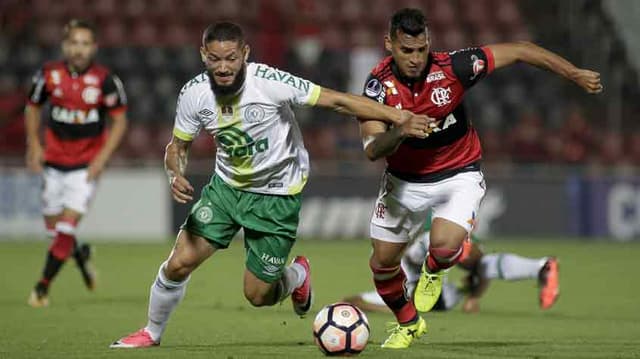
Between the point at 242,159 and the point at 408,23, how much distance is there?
1.19 metres

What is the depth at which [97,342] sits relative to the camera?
7734 millimetres

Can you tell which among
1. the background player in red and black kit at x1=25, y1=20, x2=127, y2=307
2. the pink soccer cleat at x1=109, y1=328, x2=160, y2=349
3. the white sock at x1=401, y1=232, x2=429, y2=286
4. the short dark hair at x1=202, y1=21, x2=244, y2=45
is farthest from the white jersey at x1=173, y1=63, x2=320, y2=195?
the background player in red and black kit at x1=25, y1=20, x2=127, y2=307

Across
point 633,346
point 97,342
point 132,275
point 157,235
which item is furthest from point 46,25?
point 633,346

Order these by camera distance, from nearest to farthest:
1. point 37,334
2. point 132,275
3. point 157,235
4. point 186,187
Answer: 1. point 186,187
2. point 37,334
3. point 132,275
4. point 157,235

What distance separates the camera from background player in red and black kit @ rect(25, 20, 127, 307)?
1077 cm

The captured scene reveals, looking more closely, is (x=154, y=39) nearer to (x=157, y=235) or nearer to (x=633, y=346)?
(x=157, y=235)

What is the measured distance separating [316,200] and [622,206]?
4.24 meters

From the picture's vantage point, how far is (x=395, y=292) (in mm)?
7723

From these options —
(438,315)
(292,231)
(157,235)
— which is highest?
(292,231)

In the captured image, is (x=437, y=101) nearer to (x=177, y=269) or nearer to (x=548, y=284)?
(x=177, y=269)

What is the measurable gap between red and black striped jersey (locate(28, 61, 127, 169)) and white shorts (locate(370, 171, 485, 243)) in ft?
12.7

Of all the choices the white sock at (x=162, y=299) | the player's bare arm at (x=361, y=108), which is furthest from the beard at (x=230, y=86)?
the white sock at (x=162, y=299)

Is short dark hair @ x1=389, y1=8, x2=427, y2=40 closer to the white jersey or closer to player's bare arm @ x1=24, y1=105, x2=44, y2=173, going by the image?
the white jersey

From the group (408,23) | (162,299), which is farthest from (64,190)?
(408,23)
